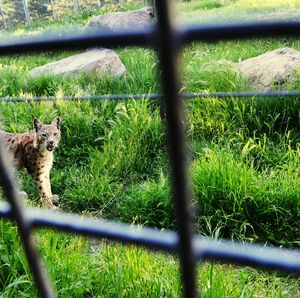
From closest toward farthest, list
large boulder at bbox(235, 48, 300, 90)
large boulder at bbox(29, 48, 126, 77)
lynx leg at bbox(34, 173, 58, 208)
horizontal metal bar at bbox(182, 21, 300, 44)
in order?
horizontal metal bar at bbox(182, 21, 300, 44) → lynx leg at bbox(34, 173, 58, 208) → large boulder at bbox(235, 48, 300, 90) → large boulder at bbox(29, 48, 126, 77)

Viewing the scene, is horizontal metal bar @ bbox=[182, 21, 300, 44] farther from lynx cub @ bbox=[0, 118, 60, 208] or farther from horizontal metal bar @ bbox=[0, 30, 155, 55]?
lynx cub @ bbox=[0, 118, 60, 208]

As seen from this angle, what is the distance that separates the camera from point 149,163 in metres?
2.28

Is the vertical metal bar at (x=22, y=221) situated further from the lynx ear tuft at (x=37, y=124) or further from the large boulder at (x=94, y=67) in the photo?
the large boulder at (x=94, y=67)

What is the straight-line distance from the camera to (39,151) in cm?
229

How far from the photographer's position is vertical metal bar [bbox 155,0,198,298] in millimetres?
233

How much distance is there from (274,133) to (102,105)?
37.3 inches

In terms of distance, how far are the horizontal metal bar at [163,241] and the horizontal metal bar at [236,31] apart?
0.11 m

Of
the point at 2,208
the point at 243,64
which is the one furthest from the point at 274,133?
the point at 2,208

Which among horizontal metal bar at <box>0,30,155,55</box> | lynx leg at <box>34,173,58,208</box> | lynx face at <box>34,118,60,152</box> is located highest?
horizontal metal bar at <box>0,30,155,55</box>

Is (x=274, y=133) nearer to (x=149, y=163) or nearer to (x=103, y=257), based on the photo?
(x=149, y=163)

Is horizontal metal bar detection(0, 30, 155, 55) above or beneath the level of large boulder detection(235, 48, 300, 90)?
above

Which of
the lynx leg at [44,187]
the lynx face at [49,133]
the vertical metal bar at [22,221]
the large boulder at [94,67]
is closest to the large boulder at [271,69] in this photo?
the large boulder at [94,67]

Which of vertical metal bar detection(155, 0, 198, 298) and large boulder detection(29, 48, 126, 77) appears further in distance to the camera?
large boulder detection(29, 48, 126, 77)

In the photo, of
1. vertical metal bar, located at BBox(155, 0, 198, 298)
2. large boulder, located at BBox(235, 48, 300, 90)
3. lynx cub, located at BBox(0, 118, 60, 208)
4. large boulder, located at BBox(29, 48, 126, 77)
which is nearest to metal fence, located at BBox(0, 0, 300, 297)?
vertical metal bar, located at BBox(155, 0, 198, 298)
